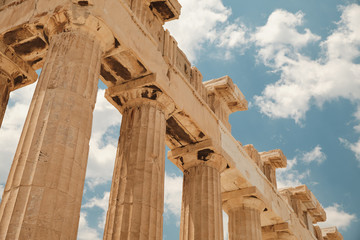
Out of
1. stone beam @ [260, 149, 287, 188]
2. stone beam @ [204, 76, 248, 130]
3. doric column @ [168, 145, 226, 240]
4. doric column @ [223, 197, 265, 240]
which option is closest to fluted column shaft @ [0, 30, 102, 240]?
doric column @ [168, 145, 226, 240]

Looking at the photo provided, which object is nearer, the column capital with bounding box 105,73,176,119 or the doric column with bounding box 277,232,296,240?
the column capital with bounding box 105,73,176,119

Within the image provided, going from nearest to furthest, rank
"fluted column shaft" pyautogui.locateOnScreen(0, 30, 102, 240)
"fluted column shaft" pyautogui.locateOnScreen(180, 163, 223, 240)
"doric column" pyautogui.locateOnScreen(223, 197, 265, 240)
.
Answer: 1. "fluted column shaft" pyautogui.locateOnScreen(0, 30, 102, 240)
2. "fluted column shaft" pyautogui.locateOnScreen(180, 163, 223, 240)
3. "doric column" pyautogui.locateOnScreen(223, 197, 265, 240)

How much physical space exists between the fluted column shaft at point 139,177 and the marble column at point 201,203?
427 centimetres

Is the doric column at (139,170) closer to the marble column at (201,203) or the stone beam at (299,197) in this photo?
the marble column at (201,203)

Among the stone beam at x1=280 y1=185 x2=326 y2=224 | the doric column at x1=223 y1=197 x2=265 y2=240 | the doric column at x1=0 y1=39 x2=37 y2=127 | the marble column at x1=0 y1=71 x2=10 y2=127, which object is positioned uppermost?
the stone beam at x1=280 y1=185 x2=326 y2=224

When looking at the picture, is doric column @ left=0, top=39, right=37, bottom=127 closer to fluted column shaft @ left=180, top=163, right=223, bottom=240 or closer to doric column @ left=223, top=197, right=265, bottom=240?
fluted column shaft @ left=180, top=163, right=223, bottom=240

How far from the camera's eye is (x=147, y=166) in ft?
50.9

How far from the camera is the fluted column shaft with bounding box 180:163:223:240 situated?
62.7 feet

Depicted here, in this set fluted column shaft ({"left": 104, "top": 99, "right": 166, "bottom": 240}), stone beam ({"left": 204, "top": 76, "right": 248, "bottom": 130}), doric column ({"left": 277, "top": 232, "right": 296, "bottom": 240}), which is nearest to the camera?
fluted column shaft ({"left": 104, "top": 99, "right": 166, "bottom": 240})

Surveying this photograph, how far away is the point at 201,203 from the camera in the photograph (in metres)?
19.7

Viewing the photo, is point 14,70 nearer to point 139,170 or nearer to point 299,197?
point 139,170

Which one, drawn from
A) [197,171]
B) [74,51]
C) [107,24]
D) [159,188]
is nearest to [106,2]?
[107,24]

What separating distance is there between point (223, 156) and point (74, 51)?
10.1 metres

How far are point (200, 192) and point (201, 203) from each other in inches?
20.6
